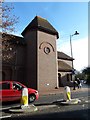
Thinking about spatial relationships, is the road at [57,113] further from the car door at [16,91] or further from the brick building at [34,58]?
the brick building at [34,58]

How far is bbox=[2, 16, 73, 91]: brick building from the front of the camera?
31188mm

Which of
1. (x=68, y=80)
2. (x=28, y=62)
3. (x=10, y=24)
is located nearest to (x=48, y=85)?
(x=28, y=62)

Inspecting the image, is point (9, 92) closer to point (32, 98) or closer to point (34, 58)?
point (32, 98)

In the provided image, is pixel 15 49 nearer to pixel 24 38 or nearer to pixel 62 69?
pixel 24 38

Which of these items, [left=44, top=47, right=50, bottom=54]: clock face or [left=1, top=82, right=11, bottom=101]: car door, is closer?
[left=1, top=82, right=11, bottom=101]: car door

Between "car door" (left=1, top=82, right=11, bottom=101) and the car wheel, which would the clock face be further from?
"car door" (left=1, top=82, right=11, bottom=101)

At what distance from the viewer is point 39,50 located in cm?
3244

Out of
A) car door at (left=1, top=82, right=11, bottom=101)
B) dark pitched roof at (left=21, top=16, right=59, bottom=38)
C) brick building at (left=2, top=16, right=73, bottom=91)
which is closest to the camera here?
car door at (left=1, top=82, right=11, bottom=101)

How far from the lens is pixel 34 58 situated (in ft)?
105

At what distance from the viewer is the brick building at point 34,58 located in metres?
31.2

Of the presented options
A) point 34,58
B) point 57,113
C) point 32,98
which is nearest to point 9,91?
point 32,98

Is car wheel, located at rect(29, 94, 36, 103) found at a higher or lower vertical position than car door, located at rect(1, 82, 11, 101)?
lower

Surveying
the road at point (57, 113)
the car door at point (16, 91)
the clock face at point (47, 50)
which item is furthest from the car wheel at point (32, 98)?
the clock face at point (47, 50)

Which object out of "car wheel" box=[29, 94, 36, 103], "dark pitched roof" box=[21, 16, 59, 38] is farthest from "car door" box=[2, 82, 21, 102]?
"dark pitched roof" box=[21, 16, 59, 38]
